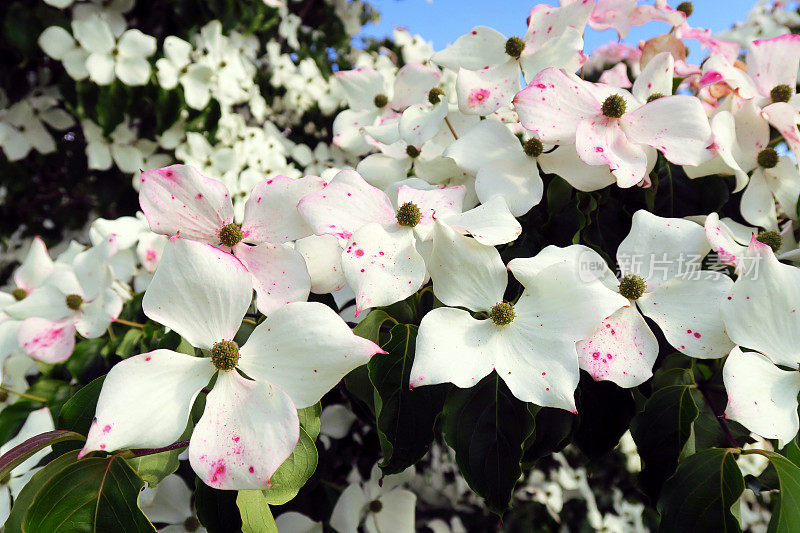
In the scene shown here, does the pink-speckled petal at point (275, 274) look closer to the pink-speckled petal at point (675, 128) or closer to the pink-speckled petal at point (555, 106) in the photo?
the pink-speckled petal at point (555, 106)

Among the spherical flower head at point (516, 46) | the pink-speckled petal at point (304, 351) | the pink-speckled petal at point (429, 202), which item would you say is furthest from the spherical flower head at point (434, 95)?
the pink-speckled petal at point (304, 351)

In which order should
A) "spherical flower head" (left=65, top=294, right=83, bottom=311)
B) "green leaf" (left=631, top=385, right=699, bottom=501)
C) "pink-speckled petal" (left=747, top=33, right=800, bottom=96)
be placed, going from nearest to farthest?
"green leaf" (left=631, top=385, right=699, bottom=501) → "pink-speckled petal" (left=747, top=33, right=800, bottom=96) → "spherical flower head" (left=65, top=294, right=83, bottom=311)

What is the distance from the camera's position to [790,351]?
20.0 inches

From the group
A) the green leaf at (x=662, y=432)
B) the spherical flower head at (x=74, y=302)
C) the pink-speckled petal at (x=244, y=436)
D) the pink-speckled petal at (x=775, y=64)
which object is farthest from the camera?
the spherical flower head at (x=74, y=302)

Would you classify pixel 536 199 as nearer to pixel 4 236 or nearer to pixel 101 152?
pixel 101 152

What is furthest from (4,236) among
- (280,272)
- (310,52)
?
(280,272)

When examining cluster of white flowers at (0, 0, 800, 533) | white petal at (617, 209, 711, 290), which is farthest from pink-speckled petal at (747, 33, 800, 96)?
white petal at (617, 209, 711, 290)

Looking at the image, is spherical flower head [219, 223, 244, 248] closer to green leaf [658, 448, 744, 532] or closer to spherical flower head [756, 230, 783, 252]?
green leaf [658, 448, 744, 532]

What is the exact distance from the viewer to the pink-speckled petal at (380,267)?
0.51 metres

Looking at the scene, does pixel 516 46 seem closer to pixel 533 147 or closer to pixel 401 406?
pixel 533 147

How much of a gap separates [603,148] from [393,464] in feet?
1.23

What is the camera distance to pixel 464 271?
0.52 m

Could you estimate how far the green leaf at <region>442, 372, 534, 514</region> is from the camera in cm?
51

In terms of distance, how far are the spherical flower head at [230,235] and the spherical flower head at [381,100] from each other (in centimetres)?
42
